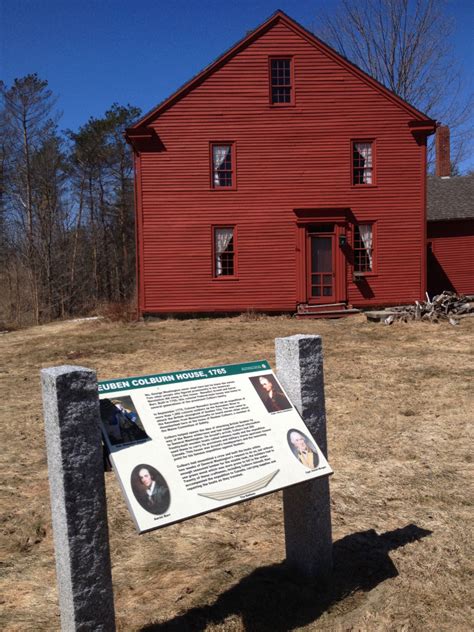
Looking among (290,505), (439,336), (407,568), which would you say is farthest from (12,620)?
(439,336)

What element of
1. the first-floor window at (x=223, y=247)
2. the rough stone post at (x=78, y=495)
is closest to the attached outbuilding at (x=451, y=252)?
the first-floor window at (x=223, y=247)

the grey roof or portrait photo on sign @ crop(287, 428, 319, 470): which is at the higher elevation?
the grey roof

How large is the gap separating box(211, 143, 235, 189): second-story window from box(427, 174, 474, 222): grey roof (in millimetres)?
9324

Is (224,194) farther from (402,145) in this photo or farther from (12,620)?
(12,620)

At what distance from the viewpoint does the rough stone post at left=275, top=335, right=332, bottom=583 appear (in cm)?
375

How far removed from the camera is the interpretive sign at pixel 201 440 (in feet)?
9.61

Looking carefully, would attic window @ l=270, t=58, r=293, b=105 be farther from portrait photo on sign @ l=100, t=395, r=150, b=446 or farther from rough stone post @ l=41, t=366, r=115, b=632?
rough stone post @ l=41, t=366, r=115, b=632

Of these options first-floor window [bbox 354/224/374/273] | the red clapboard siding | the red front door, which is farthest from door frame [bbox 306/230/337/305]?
the red clapboard siding

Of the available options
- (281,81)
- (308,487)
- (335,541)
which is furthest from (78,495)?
(281,81)

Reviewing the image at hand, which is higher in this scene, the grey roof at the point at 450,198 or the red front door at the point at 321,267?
the grey roof at the point at 450,198

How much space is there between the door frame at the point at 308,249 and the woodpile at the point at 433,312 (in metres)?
2.33

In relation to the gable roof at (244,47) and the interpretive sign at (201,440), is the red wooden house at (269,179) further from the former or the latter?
the interpretive sign at (201,440)

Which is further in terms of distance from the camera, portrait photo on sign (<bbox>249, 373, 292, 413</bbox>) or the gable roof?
the gable roof

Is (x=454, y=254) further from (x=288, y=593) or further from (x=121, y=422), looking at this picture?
(x=121, y=422)
